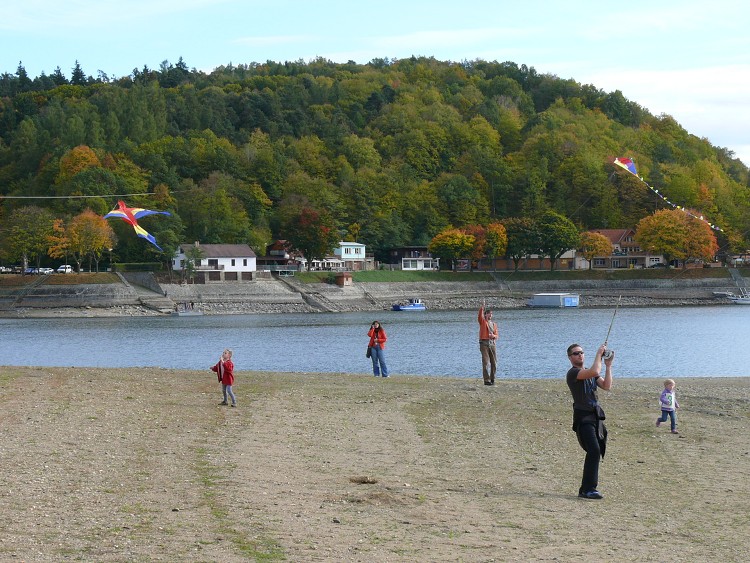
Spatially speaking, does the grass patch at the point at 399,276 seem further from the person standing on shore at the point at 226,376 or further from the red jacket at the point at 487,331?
the person standing on shore at the point at 226,376

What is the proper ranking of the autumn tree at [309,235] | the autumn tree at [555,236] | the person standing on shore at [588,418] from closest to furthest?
1. the person standing on shore at [588,418]
2. the autumn tree at [309,235]
3. the autumn tree at [555,236]

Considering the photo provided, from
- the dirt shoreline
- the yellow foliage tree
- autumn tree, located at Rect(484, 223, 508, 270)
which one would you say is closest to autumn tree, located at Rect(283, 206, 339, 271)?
autumn tree, located at Rect(484, 223, 508, 270)

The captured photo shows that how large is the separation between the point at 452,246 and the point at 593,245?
16134 mm

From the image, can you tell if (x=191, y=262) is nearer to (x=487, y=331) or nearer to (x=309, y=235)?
(x=309, y=235)

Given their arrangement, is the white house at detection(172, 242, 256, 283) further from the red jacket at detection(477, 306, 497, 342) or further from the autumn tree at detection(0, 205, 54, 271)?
the red jacket at detection(477, 306, 497, 342)

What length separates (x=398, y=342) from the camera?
5291 cm

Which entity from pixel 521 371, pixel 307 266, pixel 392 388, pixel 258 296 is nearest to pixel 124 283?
pixel 258 296

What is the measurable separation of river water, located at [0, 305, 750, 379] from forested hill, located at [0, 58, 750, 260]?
2894cm

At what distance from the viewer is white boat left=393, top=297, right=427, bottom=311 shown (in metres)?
95.1

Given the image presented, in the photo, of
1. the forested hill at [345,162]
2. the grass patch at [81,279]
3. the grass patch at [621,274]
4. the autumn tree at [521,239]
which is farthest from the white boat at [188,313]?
the autumn tree at [521,239]

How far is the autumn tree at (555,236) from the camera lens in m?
113

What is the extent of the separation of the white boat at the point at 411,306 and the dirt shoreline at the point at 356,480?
7446 cm

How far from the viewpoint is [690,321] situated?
74.1 m

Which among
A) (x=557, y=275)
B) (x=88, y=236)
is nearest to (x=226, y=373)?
(x=88, y=236)
